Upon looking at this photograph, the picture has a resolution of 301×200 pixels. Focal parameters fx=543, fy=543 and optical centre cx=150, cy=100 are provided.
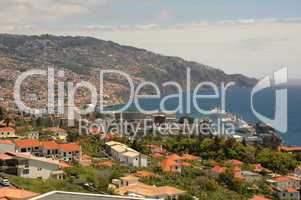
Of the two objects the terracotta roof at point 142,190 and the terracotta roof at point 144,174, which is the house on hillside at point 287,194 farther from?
the terracotta roof at point 142,190

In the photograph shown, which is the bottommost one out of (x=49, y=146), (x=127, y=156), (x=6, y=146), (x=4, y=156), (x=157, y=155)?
(x=157, y=155)

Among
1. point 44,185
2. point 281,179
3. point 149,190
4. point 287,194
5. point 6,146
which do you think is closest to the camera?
point 44,185

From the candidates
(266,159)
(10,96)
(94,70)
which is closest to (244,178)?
(266,159)

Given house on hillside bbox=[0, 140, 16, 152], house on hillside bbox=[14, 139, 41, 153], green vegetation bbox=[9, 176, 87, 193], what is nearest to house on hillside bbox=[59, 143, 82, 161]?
house on hillside bbox=[14, 139, 41, 153]

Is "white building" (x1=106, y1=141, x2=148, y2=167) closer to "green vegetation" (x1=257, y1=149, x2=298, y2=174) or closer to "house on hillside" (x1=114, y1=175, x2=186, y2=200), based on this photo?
"house on hillside" (x1=114, y1=175, x2=186, y2=200)

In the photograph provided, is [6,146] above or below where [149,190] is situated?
above

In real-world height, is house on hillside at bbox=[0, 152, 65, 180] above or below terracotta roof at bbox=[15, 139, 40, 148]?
below

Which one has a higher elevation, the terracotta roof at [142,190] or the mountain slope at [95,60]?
the mountain slope at [95,60]

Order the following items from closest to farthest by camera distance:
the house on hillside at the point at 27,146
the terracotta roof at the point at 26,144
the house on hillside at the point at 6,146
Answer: the house on hillside at the point at 6,146, the house on hillside at the point at 27,146, the terracotta roof at the point at 26,144

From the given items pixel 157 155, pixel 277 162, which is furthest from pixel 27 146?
pixel 277 162

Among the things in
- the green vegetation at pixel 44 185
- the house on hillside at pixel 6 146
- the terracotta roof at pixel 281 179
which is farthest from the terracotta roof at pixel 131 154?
the green vegetation at pixel 44 185

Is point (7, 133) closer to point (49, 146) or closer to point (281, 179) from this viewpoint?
point (49, 146)

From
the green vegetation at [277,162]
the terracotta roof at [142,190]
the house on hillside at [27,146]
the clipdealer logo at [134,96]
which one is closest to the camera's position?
the terracotta roof at [142,190]
